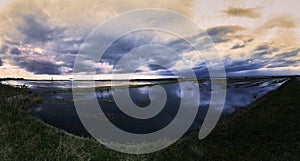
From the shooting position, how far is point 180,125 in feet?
78.6

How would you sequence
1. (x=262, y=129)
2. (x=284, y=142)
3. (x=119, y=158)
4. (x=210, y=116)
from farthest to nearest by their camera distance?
(x=210, y=116)
(x=262, y=129)
(x=284, y=142)
(x=119, y=158)

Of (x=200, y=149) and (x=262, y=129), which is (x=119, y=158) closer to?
(x=200, y=149)

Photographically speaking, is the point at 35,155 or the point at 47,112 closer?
the point at 35,155

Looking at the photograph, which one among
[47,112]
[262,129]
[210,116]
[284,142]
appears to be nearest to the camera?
[284,142]

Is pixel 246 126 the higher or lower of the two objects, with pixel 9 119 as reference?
lower

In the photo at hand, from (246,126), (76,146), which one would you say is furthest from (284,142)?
(76,146)

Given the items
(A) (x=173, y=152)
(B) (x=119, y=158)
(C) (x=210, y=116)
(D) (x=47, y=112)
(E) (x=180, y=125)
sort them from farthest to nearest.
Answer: (D) (x=47, y=112), (C) (x=210, y=116), (E) (x=180, y=125), (A) (x=173, y=152), (B) (x=119, y=158)

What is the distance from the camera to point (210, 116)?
90.2ft

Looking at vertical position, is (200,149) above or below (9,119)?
below

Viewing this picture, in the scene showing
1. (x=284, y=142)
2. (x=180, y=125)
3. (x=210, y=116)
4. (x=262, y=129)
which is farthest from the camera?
(x=210, y=116)

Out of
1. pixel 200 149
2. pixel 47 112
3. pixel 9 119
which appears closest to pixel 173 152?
pixel 200 149

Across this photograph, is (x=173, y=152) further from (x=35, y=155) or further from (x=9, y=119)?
(x=9, y=119)

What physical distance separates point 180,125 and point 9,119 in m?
16.1

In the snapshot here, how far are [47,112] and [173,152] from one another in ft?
72.0
